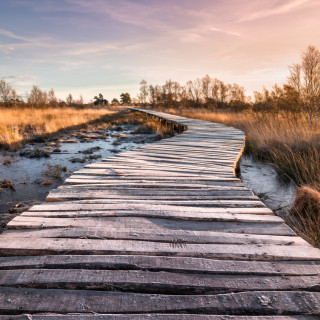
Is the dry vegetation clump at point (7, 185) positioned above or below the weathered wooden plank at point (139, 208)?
below

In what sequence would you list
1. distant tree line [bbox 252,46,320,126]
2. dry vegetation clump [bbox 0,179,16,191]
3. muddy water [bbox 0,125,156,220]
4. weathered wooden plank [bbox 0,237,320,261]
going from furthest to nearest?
distant tree line [bbox 252,46,320,126] → dry vegetation clump [bbox 0,179,16,191] → muddy water [bbox 0,125,156,220] → weathered wooden plank [bbox 0,237,320,261]

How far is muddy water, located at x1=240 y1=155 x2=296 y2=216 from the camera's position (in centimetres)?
354

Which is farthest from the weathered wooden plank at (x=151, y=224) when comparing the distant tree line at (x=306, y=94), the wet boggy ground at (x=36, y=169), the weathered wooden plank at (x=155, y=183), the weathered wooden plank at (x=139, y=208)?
the distant tree line at (x=306, y=94)

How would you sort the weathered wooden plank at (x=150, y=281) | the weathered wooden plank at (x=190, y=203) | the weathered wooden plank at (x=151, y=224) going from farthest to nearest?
the weathered wooden plank at (x=190, y=203) → the weathered wooden plank at (x=151, y=224) → the weathered wooden plank at (x=150, y=281)

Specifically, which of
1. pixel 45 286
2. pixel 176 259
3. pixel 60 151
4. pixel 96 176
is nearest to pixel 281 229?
pixel 176 259

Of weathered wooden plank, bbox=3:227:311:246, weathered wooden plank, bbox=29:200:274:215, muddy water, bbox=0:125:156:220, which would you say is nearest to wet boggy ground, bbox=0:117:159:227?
muddy water, bbox=0:125:156:220

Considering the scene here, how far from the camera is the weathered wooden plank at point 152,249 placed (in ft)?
4.42

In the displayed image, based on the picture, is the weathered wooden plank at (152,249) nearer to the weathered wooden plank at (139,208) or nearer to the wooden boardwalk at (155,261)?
the wooden boardwalk at (155,261)

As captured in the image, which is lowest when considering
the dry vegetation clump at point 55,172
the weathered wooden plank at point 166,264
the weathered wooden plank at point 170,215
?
the dry vegetation clump at point 55,172

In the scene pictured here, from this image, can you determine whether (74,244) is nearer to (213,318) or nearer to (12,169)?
(213,318)

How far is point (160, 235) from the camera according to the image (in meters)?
1.56

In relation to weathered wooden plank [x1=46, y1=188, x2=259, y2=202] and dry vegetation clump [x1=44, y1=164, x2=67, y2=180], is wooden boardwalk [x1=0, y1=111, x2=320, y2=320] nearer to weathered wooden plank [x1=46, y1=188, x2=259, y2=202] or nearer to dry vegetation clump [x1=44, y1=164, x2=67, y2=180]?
weathered wooden plank [x1=46, y1=188, x2=259, y2=202]

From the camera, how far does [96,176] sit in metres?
2.84

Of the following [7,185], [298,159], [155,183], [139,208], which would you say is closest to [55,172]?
[7,185]
